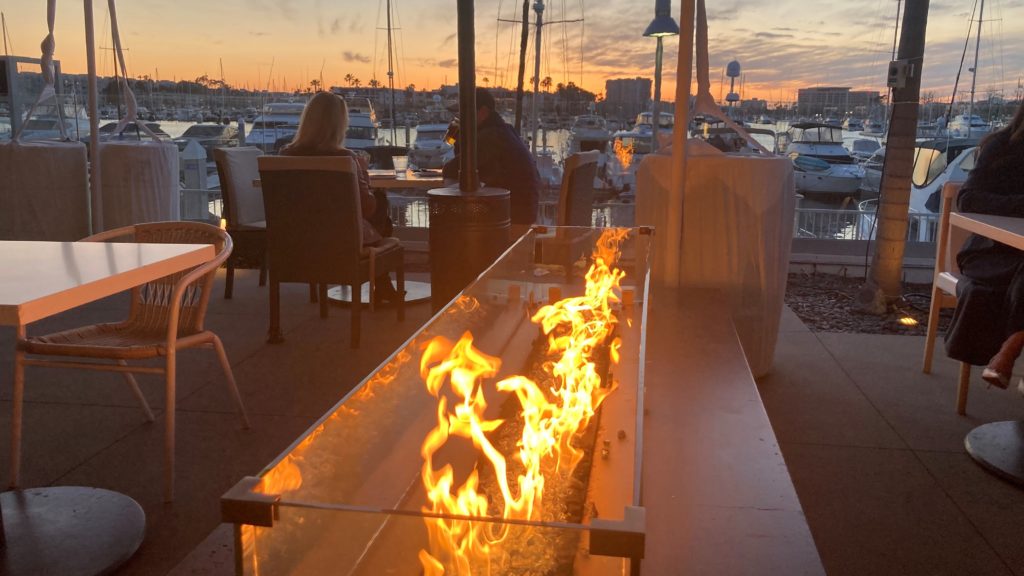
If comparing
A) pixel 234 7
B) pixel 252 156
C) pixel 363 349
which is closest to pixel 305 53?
pixel 234 7

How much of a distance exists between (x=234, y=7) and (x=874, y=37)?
608 centimetres

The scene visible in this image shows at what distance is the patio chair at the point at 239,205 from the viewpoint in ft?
16.6

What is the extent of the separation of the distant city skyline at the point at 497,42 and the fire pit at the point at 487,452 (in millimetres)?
3461

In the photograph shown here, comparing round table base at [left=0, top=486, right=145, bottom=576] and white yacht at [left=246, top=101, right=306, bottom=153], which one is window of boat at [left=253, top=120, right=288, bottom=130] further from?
round table base at [left=0, top=486, right=145, bottom=576]

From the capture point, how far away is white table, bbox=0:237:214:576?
5.82 ft

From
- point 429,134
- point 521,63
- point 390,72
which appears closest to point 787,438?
point 390,72

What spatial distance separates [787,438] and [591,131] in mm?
6039

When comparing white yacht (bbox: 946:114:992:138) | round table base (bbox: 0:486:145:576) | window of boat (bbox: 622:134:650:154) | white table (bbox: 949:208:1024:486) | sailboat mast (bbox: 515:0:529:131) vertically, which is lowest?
round table base (bbox: 0:486:145:576)

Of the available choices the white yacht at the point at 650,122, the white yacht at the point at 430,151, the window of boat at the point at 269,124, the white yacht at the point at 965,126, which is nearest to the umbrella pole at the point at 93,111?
the window of boat at the point at 269,124

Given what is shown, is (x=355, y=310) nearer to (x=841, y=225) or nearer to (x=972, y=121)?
(x=841, y=225)

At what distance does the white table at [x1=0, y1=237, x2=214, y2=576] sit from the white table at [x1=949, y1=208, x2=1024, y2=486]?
101 inches

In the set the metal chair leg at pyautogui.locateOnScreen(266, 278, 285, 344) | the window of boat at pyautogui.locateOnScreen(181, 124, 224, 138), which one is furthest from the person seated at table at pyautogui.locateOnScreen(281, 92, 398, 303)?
the window of boat at pyautogui.locateOnScreen(181, 124, 224, 138)

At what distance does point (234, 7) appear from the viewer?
787 cm

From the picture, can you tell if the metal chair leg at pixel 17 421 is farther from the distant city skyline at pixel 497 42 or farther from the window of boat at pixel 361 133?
the window of boat at pixel 361 133
